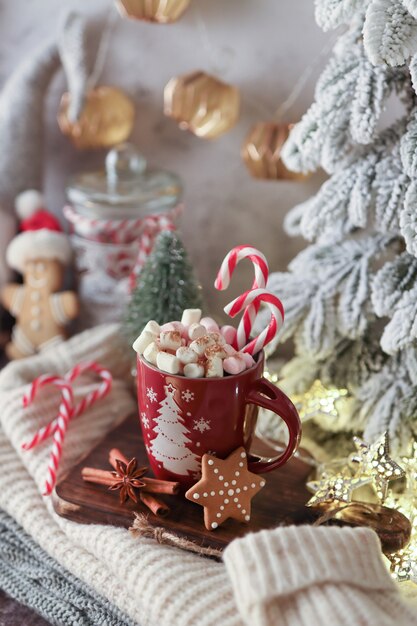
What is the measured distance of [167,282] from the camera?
38.1 inches

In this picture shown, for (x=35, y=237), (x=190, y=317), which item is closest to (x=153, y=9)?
(x=35, y=237)

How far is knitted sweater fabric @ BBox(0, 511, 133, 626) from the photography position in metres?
0.75

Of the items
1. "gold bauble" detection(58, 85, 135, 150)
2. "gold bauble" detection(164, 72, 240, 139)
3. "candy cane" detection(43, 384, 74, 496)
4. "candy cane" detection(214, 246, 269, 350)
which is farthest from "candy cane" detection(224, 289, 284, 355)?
"gold bauble" detection(58, 85, 135, 150)

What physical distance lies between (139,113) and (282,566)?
849 mm

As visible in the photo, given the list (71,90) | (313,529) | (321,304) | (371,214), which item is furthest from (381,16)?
(71,90)

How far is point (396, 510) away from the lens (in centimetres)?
79

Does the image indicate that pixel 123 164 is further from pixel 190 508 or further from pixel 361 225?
pixel 190 508

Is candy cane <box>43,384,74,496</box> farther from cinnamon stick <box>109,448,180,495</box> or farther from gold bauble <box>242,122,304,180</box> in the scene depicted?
gold bauble <box>242,122,304,180</box>

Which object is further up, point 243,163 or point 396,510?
point 243,163

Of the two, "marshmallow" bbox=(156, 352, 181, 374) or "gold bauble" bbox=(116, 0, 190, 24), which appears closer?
"marshmallow" bbox=(156, 352, 181, 374)

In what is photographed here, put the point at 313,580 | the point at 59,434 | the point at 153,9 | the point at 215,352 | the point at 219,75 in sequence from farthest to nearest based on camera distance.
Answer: the point at 219,75, the point at 153,9, the point at 59,434, the point at 215,352, the point at 313,580

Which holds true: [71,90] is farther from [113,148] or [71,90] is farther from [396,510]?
[396,510]

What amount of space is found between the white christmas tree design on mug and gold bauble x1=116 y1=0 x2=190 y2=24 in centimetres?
60

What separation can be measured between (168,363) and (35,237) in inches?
21.4
